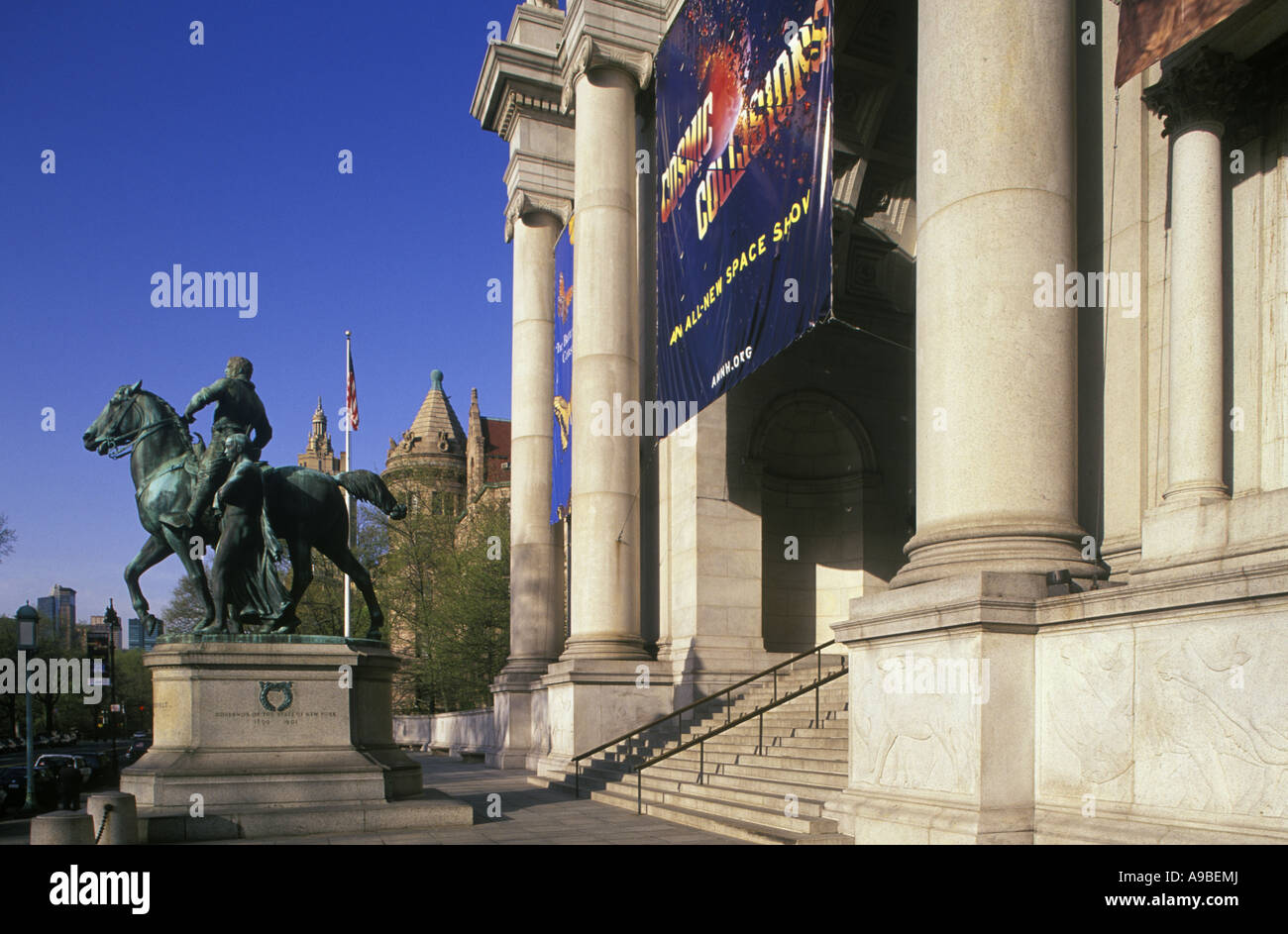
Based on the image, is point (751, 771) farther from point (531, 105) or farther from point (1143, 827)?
point (531, 105)

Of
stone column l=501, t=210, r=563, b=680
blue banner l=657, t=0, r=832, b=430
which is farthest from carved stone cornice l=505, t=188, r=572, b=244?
blue banner l=657, t=0, r=832, b=430

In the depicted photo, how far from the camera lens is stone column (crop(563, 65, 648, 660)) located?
22.3 metres

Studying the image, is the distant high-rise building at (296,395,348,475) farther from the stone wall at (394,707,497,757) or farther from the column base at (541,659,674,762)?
the column base at (541,659,674,762)

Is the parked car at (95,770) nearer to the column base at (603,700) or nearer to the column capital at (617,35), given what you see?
the column base at (603,700)

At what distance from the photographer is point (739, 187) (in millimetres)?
17641

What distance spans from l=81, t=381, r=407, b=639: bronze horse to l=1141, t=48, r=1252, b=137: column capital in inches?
421

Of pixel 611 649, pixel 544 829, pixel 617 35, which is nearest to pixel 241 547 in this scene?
pixel 544 829

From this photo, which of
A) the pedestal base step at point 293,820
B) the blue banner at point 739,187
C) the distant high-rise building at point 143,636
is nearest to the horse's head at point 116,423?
the distant high-rise building at point 143,636

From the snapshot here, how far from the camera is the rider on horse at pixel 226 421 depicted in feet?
46.1

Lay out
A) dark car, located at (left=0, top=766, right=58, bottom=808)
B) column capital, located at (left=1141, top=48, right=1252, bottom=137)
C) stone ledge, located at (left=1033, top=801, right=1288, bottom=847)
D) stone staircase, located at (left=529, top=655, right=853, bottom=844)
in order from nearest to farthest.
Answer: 1. stone ledge, located at (left=1033, top=801, right=1288, bottom=847)
2. column capital, located at (left=1141, top=48, right=1252, bottom=137)
3. stone staircase, located at (left=529, top=655, right=853, bottom=844)
4. dark car, located at (left=0, top=766, right=58, bottom=808)

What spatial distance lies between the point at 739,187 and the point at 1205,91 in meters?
8.34

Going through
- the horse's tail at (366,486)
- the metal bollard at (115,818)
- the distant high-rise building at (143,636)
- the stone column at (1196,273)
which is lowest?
the metal bollard at (115,818)

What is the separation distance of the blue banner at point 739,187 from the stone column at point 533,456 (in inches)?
276
